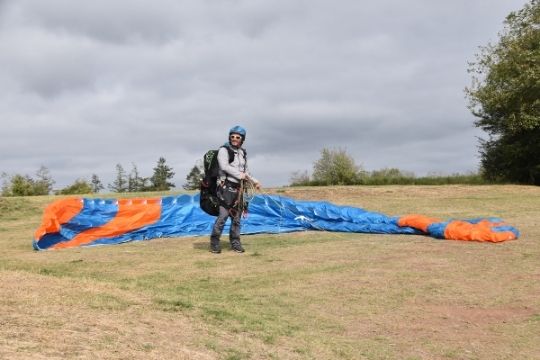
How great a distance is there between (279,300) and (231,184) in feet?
10.2

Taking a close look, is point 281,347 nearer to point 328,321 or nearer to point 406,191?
point 328,321

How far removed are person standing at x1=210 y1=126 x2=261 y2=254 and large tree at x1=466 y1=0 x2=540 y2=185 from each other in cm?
1835

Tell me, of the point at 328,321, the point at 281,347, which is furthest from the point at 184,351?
the point at 328,321

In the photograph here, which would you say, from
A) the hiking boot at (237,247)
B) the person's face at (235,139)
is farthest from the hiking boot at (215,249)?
the person's face at (235,139)

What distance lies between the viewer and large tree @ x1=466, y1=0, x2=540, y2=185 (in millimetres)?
23312

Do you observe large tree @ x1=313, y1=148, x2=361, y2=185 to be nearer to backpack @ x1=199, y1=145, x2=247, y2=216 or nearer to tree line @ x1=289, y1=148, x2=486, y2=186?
tree line @ x1=289, y1=148, x2=486, y2=186

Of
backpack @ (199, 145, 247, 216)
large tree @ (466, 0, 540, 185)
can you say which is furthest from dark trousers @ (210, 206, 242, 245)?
large tree @ (466, 0, 540, 185)

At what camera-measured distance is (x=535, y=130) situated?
84.8 feet

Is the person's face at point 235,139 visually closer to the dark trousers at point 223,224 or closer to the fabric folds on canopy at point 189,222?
the dark trousers at point 223,224

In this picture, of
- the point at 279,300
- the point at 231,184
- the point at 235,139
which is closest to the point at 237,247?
the point at 231,184

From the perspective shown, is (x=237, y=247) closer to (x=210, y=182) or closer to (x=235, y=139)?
(x=210, y=182)

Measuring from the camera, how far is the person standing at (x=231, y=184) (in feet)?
26.9

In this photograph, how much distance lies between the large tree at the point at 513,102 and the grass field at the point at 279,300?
623 inches

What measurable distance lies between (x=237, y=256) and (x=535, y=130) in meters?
22.4
